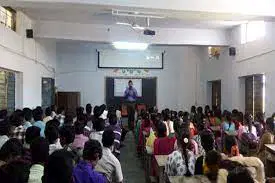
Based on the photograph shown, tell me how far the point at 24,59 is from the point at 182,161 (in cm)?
596

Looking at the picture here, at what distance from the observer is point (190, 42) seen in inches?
393

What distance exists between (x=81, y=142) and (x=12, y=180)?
2051 mm

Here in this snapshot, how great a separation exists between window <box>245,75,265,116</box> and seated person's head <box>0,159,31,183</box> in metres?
7.10

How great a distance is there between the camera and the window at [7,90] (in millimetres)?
7461

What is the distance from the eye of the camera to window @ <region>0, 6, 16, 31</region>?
7.26 metres

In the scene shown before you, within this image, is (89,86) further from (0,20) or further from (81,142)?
(81,142)

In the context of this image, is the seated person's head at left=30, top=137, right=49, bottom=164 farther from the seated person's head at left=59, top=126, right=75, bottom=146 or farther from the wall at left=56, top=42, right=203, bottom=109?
the wall at left=56, top=42, right=203, bottom=109

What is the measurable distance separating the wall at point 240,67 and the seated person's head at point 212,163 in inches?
194

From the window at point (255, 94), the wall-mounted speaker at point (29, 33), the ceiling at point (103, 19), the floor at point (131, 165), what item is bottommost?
the floor at point (131, 165)

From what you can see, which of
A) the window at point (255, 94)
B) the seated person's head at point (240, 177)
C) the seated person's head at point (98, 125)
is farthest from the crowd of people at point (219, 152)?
the window at point (255, 94)

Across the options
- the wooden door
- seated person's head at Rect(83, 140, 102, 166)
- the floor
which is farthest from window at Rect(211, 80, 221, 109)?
seated person's head at Rect(83, 140, 102, 166)

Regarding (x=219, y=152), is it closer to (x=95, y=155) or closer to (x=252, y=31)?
(x=95, y=155)

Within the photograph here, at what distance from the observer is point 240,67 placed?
9820mm

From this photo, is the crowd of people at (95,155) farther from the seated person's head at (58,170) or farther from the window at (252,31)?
the window at (252,31)
